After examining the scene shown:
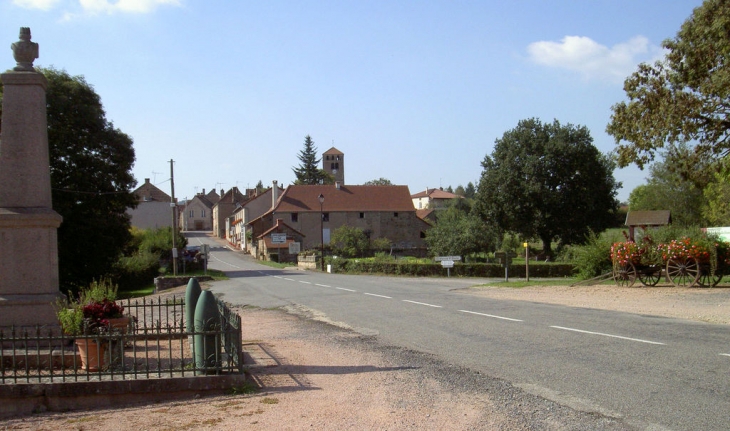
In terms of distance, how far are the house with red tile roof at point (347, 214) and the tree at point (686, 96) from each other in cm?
6019

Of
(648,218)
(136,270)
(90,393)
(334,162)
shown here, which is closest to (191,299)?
(90,393)

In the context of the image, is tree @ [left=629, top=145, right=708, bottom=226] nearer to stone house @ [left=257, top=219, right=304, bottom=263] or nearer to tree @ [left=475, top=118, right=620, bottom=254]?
tree @ [left=475, top=118, right=620, bottom=254]

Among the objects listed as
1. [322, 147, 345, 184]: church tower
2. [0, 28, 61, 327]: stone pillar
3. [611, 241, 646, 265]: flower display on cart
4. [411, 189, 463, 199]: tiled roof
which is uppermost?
[322, 147, 345, 184]: church tower

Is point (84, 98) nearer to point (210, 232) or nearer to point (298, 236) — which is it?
point (298, 236)

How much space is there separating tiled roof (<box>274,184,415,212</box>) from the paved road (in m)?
68.7

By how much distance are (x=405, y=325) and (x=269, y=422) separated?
7783mm

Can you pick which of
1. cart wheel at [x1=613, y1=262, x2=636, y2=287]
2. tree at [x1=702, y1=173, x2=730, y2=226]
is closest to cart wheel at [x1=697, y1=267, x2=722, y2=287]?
cart wheel at [x1=613, y1=262, x2=636, y2=287]

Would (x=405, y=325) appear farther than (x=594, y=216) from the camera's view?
No

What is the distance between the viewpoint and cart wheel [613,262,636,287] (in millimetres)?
23250

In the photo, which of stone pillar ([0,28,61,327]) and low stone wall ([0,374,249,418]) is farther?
stone pillar ([0,28,61,327])

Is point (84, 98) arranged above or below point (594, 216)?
above

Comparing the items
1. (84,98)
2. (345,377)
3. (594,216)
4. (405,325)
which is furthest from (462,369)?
(594,216)

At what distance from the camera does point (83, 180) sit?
3991 cm

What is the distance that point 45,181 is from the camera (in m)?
10.2
